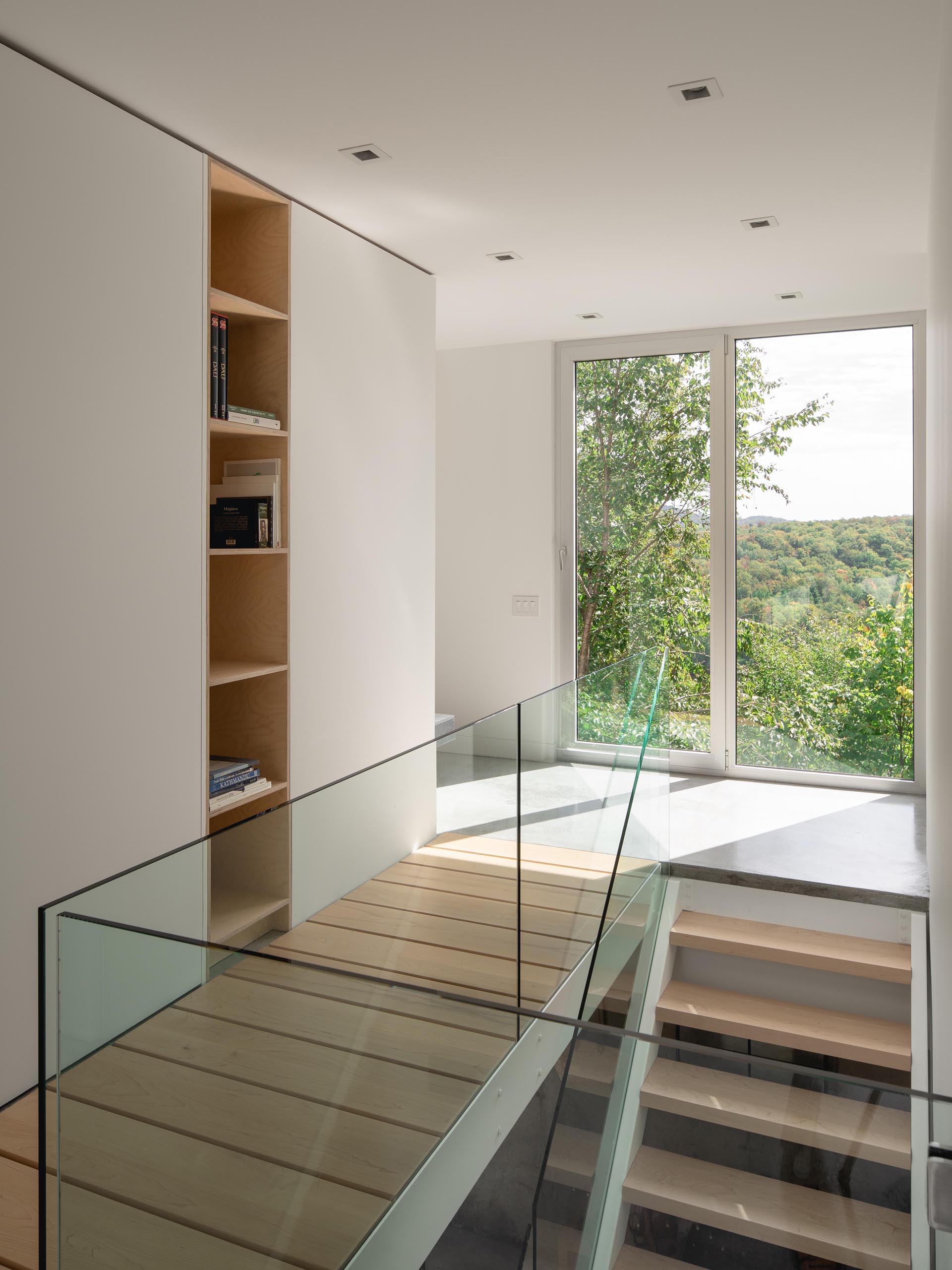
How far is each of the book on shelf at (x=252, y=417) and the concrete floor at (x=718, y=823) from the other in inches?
52.1

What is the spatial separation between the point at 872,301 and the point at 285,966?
4.41 metres

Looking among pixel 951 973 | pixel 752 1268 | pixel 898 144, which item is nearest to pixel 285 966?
pixel 752 1268

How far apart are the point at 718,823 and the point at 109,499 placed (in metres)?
3.08

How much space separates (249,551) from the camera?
10.3 feet

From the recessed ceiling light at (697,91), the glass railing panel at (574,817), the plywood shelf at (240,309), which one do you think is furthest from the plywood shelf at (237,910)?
the recessed ceiling light at (697,91)

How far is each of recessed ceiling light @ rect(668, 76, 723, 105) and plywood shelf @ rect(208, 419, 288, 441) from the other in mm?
1549

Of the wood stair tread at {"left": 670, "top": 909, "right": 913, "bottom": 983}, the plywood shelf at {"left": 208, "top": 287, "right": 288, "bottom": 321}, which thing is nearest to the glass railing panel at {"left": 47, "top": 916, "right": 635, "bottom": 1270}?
the plywood shelf at {"left": 208, "top": 287, "right": 288, "bottom": 321}

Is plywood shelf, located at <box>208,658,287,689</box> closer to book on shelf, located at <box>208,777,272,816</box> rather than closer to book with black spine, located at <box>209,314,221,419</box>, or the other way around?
book on shelf, located at <box>208,777,272,816</box>

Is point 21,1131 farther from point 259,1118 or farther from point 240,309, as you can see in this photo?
point 240,309

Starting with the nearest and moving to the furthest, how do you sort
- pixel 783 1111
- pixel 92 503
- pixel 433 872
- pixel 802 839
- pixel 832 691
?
pixel 783 1111, pixel 92 503, pixel 433 872, pixel 802 839, pixel 832 691

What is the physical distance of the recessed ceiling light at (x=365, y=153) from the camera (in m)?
2.87

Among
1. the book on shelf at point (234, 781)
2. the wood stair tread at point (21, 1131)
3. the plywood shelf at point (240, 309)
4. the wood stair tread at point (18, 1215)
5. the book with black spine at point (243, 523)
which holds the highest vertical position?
the plywood shelf at point (240, 309)

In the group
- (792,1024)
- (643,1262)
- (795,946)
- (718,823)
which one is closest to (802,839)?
(718,823)

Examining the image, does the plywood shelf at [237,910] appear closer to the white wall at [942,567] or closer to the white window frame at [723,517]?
the white wall at [942,567]
